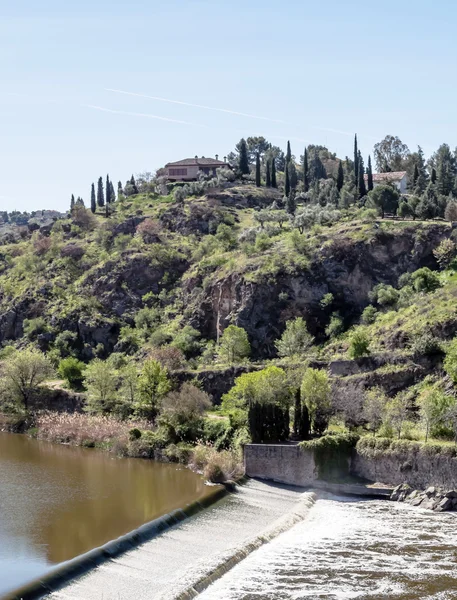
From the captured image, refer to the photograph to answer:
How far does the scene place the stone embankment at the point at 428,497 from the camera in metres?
46.6

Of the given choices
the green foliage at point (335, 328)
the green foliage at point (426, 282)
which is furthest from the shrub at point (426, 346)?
the green foliage at point (335, 328)

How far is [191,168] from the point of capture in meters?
133

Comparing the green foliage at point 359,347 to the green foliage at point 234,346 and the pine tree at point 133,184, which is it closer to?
the green foliage at point 234,346

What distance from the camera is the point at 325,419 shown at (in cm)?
5681

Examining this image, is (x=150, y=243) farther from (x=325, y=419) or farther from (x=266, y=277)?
(x=325, y=419)

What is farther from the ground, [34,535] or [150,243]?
[150,243]

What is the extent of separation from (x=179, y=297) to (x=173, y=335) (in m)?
10.7

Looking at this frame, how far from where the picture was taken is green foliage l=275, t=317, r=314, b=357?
7344 cm

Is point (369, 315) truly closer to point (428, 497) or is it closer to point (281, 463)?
point (281, 463)

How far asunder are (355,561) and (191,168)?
102389 millimetres

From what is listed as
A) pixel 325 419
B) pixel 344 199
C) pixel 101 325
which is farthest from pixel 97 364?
pixel 344 199

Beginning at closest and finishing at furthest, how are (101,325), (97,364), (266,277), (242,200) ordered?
1. (97,364)
2. (266,277)
3. (101,325)
4. (242,200)

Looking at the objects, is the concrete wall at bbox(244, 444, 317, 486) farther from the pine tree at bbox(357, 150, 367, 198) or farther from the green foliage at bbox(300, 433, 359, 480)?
the pine tree at bbox(357, 150, 367, 198)

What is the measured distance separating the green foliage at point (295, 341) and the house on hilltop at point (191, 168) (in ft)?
202
